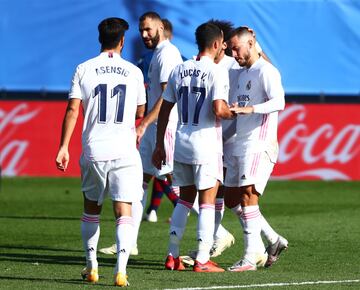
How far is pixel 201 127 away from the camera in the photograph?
10.7m

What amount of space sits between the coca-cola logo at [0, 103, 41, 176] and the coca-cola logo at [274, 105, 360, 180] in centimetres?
498

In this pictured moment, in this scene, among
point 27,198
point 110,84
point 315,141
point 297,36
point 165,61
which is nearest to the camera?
point 110,84

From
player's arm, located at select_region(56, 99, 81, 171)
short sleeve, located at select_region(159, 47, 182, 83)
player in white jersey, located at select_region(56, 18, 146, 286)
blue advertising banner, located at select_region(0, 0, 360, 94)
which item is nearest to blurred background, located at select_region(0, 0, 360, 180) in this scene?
blue advertising banner, located at select_region(0, 0, 360, 94)

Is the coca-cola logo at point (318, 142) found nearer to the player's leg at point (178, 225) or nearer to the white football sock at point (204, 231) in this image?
the player's leg at point (178, 225)

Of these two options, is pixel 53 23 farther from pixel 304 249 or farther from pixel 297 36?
pixel 304 249

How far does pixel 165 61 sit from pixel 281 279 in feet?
10.5

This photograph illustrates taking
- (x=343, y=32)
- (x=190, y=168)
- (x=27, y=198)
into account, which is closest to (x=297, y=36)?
(x=343, y=32)

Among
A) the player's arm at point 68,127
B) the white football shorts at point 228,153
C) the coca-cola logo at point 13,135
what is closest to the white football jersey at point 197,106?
the white football shorts at point 228,153

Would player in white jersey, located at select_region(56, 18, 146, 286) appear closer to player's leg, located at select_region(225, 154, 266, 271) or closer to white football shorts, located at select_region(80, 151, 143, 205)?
white football shorts, located at select_region(80, 151, 143, 205)

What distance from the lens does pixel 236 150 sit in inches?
433

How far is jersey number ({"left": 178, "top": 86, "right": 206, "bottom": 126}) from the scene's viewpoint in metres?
10.6

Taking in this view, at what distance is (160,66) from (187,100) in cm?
164

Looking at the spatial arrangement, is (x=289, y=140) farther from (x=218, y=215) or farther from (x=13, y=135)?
(x=218, y=215)

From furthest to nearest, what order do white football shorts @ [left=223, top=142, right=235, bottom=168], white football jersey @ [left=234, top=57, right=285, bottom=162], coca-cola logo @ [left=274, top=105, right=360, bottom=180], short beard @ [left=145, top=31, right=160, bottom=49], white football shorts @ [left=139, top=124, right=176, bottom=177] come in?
coca-cola logo @ [left=274, top=105, right=360, bottom=180] → white football shorts @ [left=139, top=124, right=176, bottom=177] → short beard @ [left=145, top=31, right=160, bottom=49] → white football shorts @ [left=223, top=142, right=235, bottom=168] → white football jersey @ [left=234, top=57, right=285, bottom=162]
